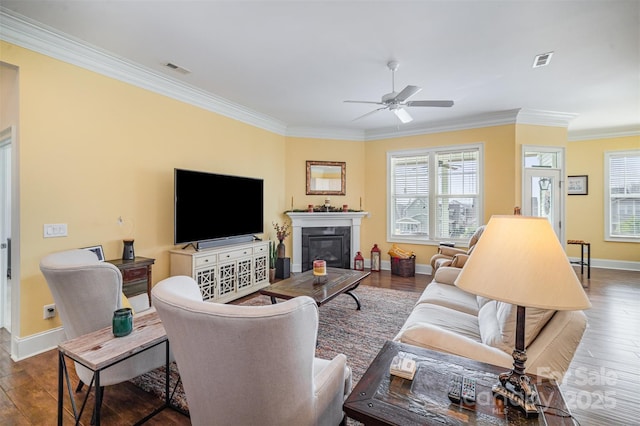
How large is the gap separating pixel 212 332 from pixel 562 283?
1.22m

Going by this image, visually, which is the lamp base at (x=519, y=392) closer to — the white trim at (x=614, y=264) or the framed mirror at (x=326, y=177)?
the framed mirror at (x=326, y=177)

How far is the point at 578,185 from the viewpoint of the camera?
20.7 ft

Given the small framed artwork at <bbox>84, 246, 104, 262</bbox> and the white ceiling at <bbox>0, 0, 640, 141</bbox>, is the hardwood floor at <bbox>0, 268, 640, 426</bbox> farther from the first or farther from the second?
the white ceiling at <bbox>0, 0, 640, 141</bbox>

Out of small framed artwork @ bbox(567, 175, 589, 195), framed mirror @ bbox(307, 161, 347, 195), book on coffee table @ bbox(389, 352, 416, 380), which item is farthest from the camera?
small framed artwork @ bbox(567, 175, 589, 195)

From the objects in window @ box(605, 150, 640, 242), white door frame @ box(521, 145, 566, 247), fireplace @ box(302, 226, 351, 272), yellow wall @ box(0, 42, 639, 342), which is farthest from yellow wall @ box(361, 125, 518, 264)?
window @ box(605, 150, 640, 242)

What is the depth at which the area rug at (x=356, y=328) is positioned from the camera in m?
2.24

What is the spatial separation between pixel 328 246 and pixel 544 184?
416cm

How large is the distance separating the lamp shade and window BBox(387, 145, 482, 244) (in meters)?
4.69

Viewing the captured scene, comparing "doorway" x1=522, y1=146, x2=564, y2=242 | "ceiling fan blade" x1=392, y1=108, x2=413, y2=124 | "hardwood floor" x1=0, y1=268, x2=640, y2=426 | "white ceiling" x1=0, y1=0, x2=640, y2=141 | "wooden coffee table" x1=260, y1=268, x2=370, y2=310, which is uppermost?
"white ceiling" x1=0, y1=0, x2=640, y2=141

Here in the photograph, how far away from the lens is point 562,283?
966mm

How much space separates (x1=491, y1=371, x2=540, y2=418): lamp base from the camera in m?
1.00

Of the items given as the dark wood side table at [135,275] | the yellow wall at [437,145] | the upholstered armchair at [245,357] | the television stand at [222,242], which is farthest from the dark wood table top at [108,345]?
the yellow wall at [437,145]

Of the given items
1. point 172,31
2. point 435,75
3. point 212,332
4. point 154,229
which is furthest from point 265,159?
point 212,332

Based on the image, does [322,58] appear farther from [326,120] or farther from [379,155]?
[379,155]
